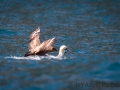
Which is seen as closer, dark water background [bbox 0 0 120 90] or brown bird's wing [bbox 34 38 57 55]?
dark water background [bbox 0 0 120 90]

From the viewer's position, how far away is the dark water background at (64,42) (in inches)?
399

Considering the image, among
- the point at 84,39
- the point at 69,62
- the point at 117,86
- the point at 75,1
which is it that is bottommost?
the point at 117,86

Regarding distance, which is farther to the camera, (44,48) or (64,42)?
(64,42)

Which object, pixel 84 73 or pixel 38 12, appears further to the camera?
pixel 38 12

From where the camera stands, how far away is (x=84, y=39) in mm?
21078

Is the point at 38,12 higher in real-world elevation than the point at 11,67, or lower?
higher

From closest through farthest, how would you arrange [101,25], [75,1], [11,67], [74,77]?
[74,77]
[11,67]
[101,25]
[75,1]

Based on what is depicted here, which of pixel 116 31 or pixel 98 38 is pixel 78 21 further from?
pixel 98 38

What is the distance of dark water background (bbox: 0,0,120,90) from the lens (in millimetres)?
10146

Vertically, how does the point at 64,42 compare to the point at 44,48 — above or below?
above

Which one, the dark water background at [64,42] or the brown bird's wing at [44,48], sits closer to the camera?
the dark water background at [64,42]

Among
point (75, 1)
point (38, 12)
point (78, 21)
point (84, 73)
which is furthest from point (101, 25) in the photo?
point (84, 73)

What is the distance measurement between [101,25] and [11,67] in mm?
15149

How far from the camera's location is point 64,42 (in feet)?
68.1
